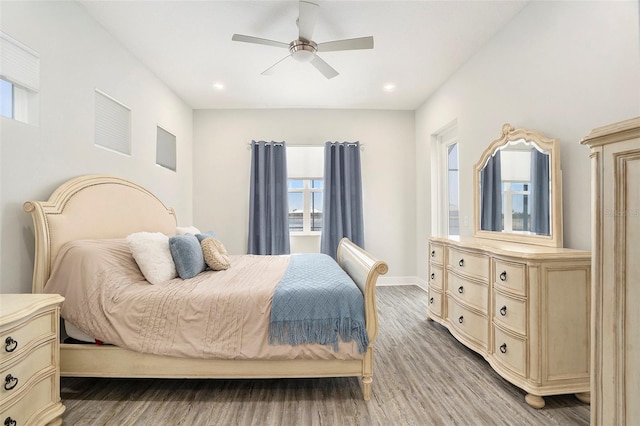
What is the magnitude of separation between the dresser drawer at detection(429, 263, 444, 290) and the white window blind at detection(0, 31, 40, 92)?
3.48 meters

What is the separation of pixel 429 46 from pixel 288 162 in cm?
257

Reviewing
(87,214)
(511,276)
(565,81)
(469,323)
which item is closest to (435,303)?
(469,323)

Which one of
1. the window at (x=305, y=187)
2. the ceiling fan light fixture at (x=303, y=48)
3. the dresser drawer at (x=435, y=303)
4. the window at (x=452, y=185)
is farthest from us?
the window at (x=305, y=187)

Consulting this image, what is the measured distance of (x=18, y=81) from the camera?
193 centimetres

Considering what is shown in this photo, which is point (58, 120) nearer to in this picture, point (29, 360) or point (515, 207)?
point (29, 360)

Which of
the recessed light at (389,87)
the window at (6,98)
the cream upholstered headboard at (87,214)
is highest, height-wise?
the recessed light at (389,87)

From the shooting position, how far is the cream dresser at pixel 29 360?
1.31 m

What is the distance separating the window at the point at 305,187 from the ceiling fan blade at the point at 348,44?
2372 millimetres

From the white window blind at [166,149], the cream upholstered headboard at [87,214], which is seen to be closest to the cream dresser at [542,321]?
the cream upholstered headboard at [87,214]

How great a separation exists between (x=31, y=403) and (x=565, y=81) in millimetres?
3627

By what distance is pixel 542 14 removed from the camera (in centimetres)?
232

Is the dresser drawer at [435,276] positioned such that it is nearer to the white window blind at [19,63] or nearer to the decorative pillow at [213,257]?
the decorative pillow at [213,257]

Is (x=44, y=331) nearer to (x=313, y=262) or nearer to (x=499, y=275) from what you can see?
(x=313, y=262)

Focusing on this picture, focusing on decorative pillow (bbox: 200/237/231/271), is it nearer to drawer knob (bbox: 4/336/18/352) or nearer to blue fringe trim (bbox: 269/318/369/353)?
blue fringe trim (bbox: 269/318/369/353)
